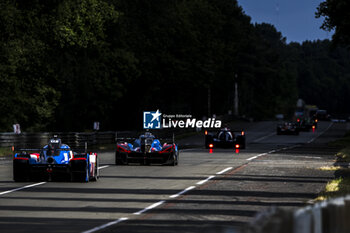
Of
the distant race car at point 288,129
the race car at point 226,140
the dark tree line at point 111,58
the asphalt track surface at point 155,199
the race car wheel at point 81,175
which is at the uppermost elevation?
the dark tree line at point 111,58

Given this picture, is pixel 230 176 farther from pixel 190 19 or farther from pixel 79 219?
pixel 190 19

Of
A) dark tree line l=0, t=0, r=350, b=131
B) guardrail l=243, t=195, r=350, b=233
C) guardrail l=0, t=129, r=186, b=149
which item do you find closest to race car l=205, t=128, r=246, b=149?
guardrail l=0, t=129, r=186, b=149

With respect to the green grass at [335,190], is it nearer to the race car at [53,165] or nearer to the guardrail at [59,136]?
the race car at [53,165]

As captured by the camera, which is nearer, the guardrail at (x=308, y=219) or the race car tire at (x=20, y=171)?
the guardrail at (x=308, y=219)

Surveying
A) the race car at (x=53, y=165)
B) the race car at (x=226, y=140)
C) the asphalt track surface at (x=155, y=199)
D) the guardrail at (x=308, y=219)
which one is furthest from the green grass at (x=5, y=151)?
the guardrail at (x=308, y=219)

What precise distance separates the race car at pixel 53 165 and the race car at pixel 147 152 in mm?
7434

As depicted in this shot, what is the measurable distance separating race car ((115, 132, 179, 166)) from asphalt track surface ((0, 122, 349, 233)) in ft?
4.53

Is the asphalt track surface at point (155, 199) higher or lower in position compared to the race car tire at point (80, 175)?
lower

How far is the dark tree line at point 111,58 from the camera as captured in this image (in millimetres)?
44500

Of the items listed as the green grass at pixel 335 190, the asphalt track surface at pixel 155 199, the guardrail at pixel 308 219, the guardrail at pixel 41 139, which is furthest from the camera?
the guardrail at pixel 41 139

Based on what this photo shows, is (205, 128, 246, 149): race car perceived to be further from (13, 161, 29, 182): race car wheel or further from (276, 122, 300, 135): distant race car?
(276, 122, 300, 135): distant race car

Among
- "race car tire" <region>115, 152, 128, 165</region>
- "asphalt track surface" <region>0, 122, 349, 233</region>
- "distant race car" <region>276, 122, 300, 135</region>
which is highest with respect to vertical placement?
"distant race car" <region>276, 122, 300, 135</region>

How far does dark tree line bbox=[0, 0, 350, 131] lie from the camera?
44500mm

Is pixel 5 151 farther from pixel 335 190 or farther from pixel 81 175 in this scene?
pixel 335 190
